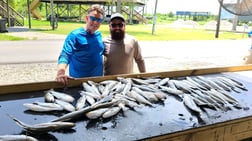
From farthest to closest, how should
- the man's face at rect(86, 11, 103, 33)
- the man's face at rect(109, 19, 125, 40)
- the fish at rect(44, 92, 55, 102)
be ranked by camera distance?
the man's face at rect(109, 19, 125, 40), the man's face at rect(86, 11, 103, 33), the fish at rect(44, 92, 55, 102)

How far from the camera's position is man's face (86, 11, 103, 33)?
3062 mm

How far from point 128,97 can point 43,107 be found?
0.75 m

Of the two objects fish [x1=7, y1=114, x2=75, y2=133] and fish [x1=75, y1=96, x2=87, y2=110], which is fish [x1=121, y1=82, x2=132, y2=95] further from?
fish [x1=7, y1=114, x2=75, y2=133]

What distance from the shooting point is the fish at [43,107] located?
1.99 meters

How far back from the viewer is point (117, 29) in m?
3.30

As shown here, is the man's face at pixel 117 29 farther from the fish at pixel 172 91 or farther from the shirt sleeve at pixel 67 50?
the fish at pixel 172 91

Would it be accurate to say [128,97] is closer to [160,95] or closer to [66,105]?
[160,95]

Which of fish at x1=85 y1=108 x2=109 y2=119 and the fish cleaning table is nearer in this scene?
the fish cleaning table

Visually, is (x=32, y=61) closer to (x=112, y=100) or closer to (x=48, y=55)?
Answer: (x=48, y=55)

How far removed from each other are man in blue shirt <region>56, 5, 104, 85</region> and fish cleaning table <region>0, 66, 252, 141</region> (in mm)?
677

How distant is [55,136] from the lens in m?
1.65

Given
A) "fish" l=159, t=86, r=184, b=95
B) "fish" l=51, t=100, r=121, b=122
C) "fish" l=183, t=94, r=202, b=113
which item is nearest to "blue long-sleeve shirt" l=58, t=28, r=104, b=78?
"fish" l=159, t=86, r=184, b=95

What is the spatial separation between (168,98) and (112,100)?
0.62 meters

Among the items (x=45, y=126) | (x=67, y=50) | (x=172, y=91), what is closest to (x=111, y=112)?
(x=45, y=126)
